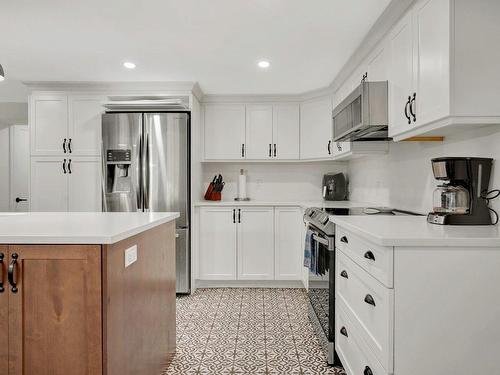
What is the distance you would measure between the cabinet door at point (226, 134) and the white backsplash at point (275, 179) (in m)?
0.30

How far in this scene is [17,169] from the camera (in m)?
4.87

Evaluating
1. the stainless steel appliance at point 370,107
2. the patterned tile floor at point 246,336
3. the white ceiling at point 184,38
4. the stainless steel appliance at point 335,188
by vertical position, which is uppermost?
the white ceiling at point 184,38

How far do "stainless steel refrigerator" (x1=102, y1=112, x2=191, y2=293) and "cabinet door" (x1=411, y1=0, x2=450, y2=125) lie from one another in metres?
2.47

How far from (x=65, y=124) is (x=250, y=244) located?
8.25 ft

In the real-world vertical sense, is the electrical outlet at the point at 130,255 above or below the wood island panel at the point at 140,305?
above

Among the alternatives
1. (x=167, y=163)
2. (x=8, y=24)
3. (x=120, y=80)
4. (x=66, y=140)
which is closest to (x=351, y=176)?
→ (x=167, y=163)

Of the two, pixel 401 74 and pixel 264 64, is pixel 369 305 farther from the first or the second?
pixel 264 64

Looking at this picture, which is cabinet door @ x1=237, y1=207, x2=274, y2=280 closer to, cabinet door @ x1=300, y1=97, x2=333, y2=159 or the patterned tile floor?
the patterned tile floor

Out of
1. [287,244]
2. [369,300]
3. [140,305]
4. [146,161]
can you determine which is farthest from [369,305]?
[146,161]

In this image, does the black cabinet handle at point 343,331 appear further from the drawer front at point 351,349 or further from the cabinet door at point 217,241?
the cabinet door at point 217,241

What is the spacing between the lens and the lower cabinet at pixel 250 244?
4.03 m

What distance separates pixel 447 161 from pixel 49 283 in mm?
1900

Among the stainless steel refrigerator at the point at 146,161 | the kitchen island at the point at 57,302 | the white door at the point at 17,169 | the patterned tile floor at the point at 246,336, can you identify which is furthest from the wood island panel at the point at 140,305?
the white door at the point at 17,169

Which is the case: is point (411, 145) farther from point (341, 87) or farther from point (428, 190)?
point (341, 87)
